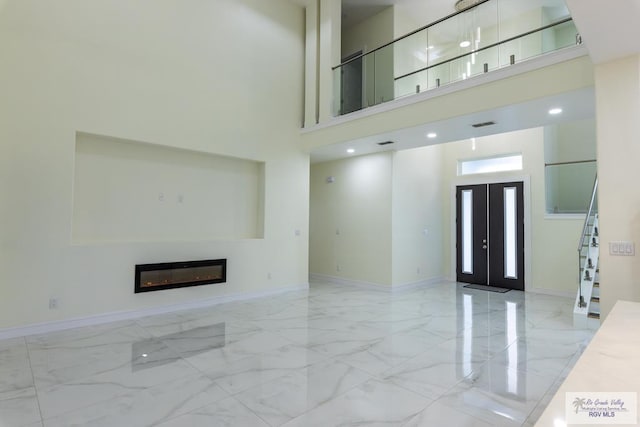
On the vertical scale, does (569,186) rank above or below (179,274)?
above

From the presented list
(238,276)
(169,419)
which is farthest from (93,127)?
(169,419)

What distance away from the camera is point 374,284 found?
292 inches

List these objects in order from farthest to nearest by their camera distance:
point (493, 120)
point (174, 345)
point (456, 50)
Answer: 1. point (456, 50)
2. point (493, 120)
3. point (174, 345)

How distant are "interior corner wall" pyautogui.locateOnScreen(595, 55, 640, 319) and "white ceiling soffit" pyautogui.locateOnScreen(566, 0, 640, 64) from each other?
0.26m

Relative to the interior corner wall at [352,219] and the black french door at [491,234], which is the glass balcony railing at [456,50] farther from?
the black french door at [491,234]

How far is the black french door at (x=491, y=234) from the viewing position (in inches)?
291

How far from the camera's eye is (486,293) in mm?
6969

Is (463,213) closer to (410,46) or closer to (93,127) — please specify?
(410,46)

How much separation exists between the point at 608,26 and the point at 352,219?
5574mm

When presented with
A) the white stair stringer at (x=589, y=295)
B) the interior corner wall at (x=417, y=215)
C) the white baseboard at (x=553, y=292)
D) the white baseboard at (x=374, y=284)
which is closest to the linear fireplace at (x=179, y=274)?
the white baseboard at (x=374, y=284)

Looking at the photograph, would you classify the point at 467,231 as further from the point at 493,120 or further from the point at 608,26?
the point at 608,26

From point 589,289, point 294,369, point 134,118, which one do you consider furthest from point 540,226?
point 134,118

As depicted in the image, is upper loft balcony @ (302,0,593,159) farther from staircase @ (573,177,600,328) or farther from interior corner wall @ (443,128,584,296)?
interior corner wall @ (443,128,584,296)

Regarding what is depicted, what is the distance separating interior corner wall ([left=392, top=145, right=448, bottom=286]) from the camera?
736 centimetres
